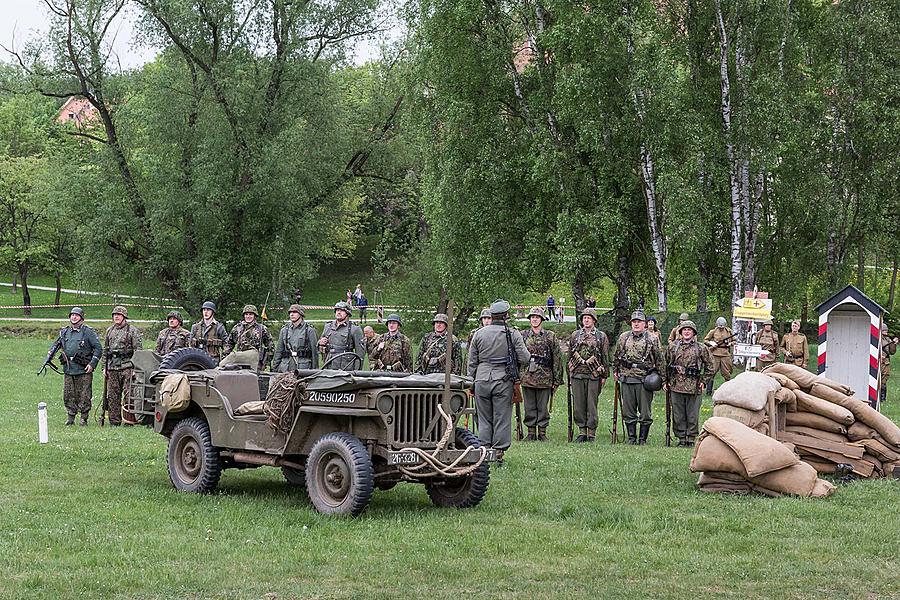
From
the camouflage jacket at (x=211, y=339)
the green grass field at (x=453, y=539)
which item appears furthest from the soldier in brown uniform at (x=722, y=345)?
the green grass field at (x=453, y=539)

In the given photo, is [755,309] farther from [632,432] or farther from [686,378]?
[632,432]

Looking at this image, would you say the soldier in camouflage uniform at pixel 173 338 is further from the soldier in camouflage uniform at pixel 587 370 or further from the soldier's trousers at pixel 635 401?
the soldier's trousers at pixel 635 401

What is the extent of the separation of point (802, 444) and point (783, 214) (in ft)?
63.2

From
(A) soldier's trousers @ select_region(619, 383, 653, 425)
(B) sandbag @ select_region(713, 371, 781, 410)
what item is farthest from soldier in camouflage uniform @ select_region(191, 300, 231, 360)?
(B) sandbag @ select_region(713, 371, 781, 410)

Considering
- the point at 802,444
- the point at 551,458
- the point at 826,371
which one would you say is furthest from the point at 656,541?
the point at 826,371

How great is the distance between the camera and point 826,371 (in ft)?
60.2

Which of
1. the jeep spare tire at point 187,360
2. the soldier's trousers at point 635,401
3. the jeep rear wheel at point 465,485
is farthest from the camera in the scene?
the soldier's trousers at point 635,401

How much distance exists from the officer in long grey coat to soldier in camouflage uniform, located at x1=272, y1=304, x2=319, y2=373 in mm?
3592

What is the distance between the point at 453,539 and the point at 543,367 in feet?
25.2

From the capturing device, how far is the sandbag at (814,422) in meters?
12.7

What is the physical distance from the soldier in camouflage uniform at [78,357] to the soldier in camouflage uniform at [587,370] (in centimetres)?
786

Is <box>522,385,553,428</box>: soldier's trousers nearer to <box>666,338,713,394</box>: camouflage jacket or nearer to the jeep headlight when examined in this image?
<box>666,338,713,394</box>: camouflage jacket

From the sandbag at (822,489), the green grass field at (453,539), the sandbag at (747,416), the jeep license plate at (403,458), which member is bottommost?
the green grass field at (453,539)

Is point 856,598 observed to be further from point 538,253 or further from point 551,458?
point 538,253
